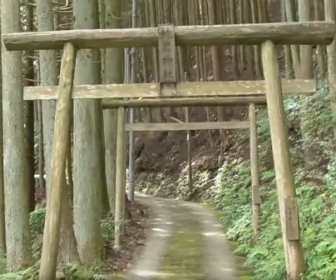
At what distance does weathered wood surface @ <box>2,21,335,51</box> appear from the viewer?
6.83 m

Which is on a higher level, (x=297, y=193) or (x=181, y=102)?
(x=181, y=102)

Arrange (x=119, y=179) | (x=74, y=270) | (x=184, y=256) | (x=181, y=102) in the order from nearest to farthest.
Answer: (x=74, y=270) → (x=184, y=256) → (x=181, y=102) → (x=119, y=179)

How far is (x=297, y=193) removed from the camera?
40.5 feet

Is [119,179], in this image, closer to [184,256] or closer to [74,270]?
[184,256]

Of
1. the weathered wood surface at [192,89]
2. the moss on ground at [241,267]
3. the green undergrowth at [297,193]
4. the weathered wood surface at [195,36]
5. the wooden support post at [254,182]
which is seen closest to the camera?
the weathered wood surface at [195,36]

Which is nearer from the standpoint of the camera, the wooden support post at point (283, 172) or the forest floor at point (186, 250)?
the wooden support post at point (283, 172)

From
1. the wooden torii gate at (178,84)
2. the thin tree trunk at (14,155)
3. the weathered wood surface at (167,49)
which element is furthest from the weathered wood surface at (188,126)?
the weathered wood surface at (167,49)

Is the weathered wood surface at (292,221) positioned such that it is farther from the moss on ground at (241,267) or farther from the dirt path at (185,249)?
the dirt path at (185,249)

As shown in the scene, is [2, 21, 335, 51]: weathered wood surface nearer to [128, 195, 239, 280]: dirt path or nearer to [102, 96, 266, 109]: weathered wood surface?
[128, 195, 239, 280]: dirt path

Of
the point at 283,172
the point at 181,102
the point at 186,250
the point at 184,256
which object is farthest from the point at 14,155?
the point at 283,172

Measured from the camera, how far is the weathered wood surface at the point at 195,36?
22.4 ft

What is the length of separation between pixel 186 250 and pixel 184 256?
2.24ft

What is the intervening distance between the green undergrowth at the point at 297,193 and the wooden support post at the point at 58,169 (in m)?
3.05

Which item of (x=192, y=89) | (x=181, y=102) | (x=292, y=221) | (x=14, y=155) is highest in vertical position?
(x=181, y=102)
